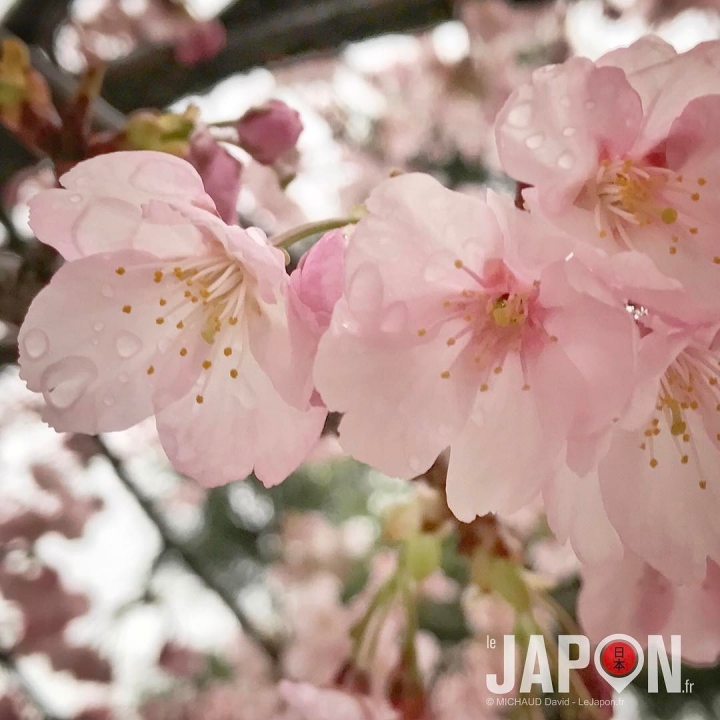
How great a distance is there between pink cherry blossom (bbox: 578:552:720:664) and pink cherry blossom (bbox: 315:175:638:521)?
0.41ft

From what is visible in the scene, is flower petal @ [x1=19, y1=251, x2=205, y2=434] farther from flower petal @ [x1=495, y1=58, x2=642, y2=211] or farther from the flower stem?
flower petal @ [x1=495, y1=58, x2=642, y2=211]

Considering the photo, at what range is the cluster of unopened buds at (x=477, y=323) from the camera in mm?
292

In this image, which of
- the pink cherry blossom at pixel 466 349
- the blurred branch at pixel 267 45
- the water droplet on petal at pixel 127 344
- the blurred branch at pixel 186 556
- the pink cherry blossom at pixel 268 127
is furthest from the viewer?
the blurred branch at pixel 186 556

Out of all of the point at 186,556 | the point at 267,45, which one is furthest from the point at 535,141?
the point at 186,556

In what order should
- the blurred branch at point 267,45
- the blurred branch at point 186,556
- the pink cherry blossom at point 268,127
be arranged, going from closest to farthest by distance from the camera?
the pink cherry blossom at point 268,127
the blurred branch at point 267,45
the blurred branch at point 186,556

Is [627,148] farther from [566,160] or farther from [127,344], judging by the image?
[127,344]

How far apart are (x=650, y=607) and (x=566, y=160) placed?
0.98 ft

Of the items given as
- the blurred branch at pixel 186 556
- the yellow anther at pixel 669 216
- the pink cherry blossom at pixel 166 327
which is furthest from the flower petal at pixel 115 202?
the blurred branch at pixel 186 556

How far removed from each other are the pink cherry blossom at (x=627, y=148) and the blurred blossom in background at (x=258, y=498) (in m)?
0.68

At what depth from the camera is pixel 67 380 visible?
38 cm

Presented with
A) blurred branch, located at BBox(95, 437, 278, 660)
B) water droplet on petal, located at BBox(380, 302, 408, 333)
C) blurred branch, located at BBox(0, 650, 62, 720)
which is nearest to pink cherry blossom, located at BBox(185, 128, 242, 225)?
water droplet on petal, located at BBox(380, 302, 408, 333)

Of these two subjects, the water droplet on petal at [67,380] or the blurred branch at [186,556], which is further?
the blurred branch at [186,556]

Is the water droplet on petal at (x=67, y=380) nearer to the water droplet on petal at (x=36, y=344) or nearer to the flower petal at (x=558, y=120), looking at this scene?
the water droplet on petal at (x=36, y=344)

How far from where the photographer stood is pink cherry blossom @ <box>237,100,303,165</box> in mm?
495
